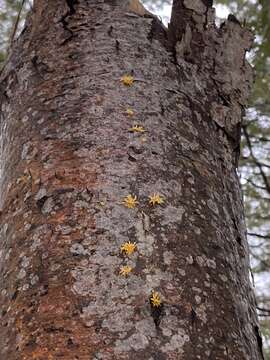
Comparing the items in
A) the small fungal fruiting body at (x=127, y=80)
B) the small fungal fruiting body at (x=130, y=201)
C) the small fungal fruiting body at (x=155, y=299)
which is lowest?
the small fungal fruiting body at (x=155, y=299)

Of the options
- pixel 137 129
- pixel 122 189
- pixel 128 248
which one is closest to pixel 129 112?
pixel 137 129

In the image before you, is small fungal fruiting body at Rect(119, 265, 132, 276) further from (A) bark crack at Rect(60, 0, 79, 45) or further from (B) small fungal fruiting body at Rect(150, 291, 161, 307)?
(A) bark crack at Rect(60, 0, 79, 45)

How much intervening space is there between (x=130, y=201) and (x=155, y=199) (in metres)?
0.05

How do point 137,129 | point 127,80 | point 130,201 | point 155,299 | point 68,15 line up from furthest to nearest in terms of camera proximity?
point 68,15 < point 127,80 < point 137,129 < point 130,201 < point 155,299

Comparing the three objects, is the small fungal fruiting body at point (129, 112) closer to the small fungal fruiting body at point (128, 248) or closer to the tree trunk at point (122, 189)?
the tree trunk at point (122, 189)

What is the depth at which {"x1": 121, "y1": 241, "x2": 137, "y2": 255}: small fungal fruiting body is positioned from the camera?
Answer: 1157 mm

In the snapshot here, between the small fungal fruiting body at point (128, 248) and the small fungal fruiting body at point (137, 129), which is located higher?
the small fungal fruiting body at point (137, 129)

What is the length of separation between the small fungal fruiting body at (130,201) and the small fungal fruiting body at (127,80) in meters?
0.35

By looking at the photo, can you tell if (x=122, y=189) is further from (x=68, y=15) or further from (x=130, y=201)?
(x=68, y=15)

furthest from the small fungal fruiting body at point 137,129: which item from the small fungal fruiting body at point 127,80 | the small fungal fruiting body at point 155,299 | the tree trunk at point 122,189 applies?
the small fungal fruiting body at point 155,299

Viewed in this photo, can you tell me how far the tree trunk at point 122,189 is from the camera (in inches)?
43.1

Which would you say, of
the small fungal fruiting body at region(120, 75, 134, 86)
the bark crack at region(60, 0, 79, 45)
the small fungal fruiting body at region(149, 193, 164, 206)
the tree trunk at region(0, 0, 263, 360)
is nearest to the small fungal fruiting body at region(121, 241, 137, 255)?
the tree trunk at region(0, 0, 263, 360)

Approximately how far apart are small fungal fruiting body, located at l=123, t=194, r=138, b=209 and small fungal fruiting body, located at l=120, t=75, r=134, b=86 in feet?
1.16

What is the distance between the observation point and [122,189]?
126cm
